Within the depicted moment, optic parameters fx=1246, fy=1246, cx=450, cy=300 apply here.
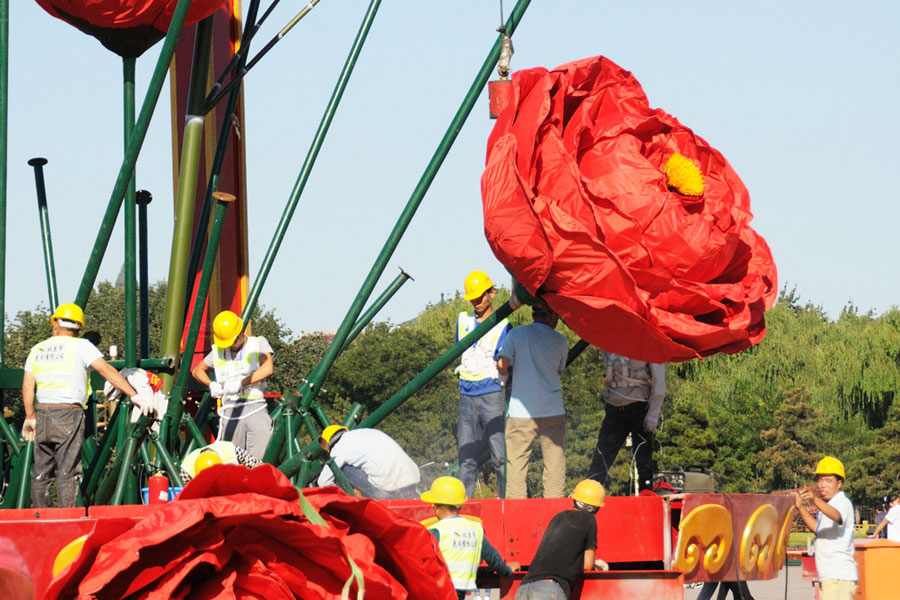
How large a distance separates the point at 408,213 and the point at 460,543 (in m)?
1.57

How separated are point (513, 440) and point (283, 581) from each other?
587cm

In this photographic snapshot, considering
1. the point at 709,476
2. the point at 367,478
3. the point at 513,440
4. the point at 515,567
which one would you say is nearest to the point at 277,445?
the point at 367,478

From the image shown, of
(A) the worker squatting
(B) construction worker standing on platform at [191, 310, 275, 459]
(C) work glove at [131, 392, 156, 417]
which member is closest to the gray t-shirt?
(A) the worker squatting

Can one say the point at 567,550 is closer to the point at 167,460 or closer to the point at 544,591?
the point at 544,591

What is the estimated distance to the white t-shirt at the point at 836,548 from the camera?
349 inches

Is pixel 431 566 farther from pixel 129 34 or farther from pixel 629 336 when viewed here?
pixel 129 34

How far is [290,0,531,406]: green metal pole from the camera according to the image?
4.89m

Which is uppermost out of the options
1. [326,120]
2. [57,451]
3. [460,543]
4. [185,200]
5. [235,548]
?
[326,120]

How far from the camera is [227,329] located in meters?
7.80

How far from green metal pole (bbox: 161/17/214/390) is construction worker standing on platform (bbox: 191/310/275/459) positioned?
1.36ft

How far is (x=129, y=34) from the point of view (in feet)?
24.4

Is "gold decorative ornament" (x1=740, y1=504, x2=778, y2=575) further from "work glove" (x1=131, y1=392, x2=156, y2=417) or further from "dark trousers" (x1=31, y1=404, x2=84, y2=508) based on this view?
"dark trousers" (x1=31, y1=404, x2=84, y2=508)

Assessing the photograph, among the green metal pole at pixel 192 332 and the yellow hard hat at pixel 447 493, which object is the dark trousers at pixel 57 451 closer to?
the green metal pole at pixel 192 332

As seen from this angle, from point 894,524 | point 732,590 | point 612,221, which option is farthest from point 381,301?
point 894,524
